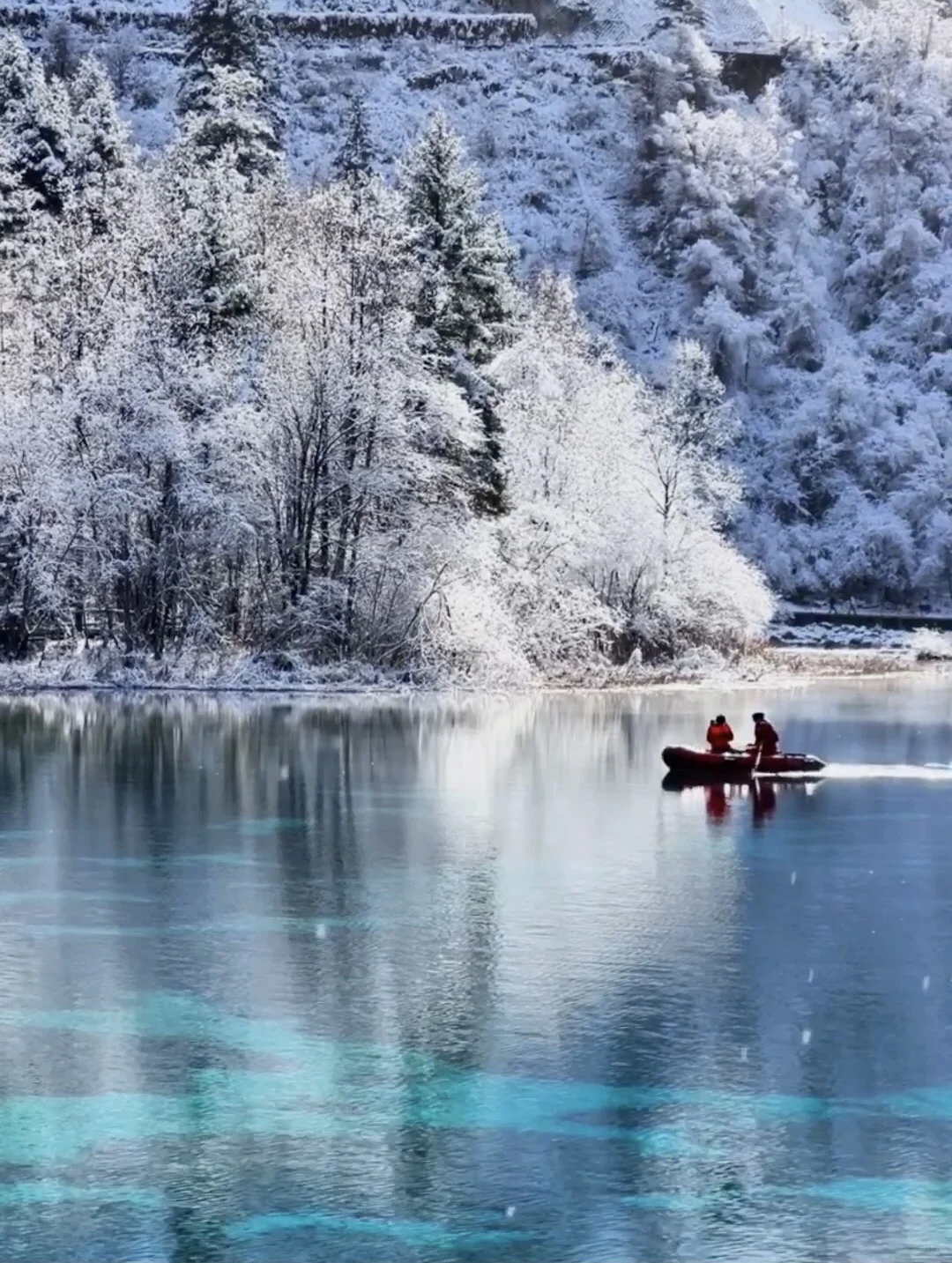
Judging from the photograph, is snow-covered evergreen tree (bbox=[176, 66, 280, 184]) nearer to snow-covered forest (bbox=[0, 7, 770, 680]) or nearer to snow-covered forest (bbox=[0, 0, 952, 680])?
snow-covered forest (bbox=[0, 0, 952, 680])

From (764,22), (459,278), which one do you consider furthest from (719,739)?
(764,22)

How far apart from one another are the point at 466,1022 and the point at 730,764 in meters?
16.7

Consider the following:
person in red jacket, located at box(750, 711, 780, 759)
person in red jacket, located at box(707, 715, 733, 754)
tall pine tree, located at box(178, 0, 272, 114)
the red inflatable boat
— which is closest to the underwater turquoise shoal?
the red inflatable boat

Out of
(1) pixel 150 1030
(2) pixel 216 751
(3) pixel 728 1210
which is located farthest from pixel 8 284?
(3) pixel 728 1210

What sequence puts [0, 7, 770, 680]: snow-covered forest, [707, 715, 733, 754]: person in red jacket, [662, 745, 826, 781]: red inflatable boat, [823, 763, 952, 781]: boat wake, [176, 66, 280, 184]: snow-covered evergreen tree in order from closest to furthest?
[662, 745, 826, 781]: red inflatable boat → [707, 715, 733, 754]: person in red jacket → [823, 763, 952, 781]: boat wake → [0, 7, 770, 680]: snow-covered forest → [176, 66, 280, 184]: snow-covered evergreen tree

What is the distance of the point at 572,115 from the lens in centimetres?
10825

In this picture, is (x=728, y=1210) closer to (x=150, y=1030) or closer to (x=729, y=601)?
(x=150, y=1030)

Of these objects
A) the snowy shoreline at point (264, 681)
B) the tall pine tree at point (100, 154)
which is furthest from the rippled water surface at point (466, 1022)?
the tall pine tree at point (100, 154)

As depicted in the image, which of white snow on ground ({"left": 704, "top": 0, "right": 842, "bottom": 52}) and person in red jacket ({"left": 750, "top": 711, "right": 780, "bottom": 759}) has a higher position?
white snow on ground ({"left": 704, "top": 0, "right": 842, "bottom": 52})

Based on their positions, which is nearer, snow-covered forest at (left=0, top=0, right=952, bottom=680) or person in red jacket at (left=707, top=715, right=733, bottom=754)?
person in red jacket at (left=707, top=715, right=733, bottom=754)

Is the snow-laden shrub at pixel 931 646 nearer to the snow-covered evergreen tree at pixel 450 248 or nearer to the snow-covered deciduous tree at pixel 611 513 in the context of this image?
the snow-covered deciduous tree at pixel 611 513

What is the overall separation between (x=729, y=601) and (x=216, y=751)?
28.6m

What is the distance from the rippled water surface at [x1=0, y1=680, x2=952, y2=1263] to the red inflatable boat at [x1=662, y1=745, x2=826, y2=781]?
1839mm

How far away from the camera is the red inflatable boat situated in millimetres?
29297
